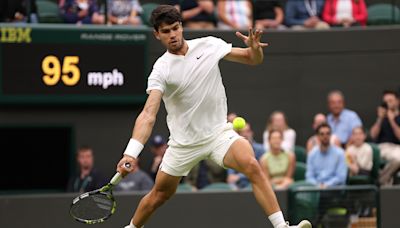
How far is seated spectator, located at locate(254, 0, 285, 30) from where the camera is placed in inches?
630

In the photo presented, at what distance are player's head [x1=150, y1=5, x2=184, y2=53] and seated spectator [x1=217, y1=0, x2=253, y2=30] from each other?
20.5 feet

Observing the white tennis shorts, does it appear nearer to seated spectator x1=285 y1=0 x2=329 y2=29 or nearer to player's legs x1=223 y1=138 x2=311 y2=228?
player's legs x1=223 y1=138 x2=311 y2=228

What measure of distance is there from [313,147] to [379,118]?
1158 mm

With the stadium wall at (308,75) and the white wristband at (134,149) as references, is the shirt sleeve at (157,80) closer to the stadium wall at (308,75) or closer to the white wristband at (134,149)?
the white wristband at (134,149)

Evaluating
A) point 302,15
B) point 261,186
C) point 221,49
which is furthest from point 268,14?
point 261,186

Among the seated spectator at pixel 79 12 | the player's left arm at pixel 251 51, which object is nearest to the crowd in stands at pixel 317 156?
the seated spectator at pixel 79 12

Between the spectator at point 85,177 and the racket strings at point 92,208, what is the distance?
4.53 metres

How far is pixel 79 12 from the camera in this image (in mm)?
14953

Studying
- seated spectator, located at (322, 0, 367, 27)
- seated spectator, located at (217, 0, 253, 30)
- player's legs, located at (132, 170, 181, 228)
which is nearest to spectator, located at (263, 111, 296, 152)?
seated spectator, located at (217, 0, 253, 30)

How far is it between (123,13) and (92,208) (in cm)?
596

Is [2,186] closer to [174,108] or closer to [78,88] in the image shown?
[78,88]

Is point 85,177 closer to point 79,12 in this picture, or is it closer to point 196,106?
point 79,12

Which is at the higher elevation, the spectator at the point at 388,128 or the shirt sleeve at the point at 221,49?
the shirt sleeve at the point at 221,49

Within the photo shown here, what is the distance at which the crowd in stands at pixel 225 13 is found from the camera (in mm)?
14914
